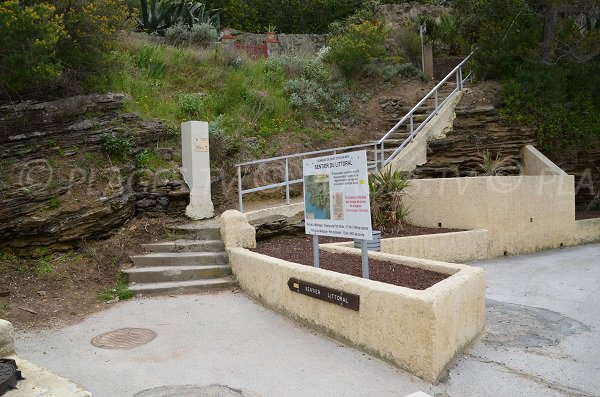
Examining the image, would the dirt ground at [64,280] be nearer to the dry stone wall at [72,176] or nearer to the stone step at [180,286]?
the dry stone wall at [72,176]

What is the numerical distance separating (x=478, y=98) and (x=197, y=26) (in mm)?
9254

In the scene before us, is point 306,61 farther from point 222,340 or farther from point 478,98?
point 222,340

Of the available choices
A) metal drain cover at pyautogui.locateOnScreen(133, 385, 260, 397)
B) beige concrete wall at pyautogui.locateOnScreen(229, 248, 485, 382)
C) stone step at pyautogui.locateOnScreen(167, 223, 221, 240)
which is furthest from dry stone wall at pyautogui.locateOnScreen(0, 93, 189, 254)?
metal drain cover at pyautogui.locateOnScreen(133, 385, 260, 397)

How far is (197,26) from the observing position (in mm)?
16531

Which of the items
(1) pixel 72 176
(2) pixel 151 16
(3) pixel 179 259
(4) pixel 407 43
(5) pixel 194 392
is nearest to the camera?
(5) pixel 194 392

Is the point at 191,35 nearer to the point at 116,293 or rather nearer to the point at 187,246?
the point at 187,246

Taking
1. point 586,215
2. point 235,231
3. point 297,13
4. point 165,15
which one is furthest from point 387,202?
point 297,13

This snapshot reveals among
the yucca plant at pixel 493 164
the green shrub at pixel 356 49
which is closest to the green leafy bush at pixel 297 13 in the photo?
the green shrub at pixel 356 49

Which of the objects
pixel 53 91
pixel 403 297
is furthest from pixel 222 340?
pixel 53 91

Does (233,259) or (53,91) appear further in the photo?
(53,91)

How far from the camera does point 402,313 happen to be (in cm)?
468

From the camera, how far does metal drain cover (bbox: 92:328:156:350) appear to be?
18.2ft

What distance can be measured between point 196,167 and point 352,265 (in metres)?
4.20

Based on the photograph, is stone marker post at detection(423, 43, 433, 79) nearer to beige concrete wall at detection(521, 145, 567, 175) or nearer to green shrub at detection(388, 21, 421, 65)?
green shrub at detection(388, 21, 421, 65)
